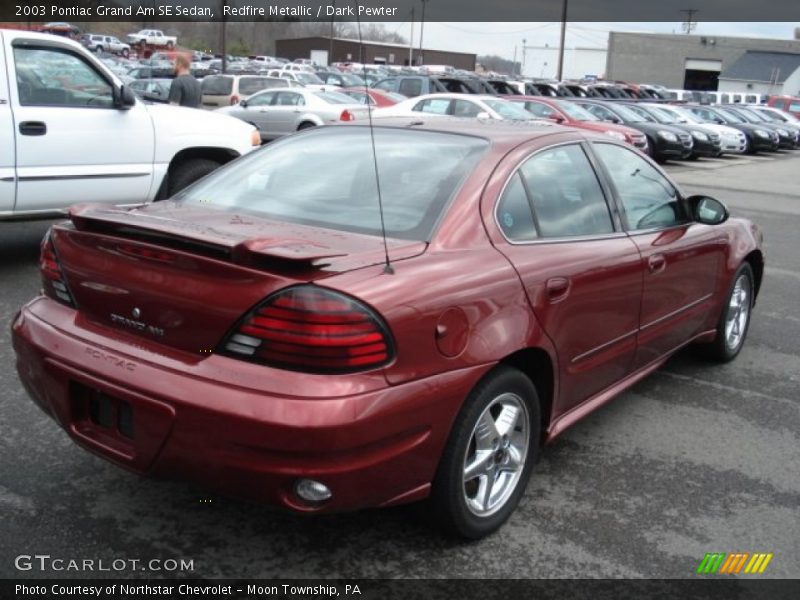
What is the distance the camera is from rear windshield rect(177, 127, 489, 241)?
3178mm

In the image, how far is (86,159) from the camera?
260 inches

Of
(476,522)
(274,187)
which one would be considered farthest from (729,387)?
(274,187)

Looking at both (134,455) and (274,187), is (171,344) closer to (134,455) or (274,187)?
(134,455)

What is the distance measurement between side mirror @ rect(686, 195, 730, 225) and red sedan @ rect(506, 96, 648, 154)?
13210 mm

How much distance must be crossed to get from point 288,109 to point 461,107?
13.4 ft

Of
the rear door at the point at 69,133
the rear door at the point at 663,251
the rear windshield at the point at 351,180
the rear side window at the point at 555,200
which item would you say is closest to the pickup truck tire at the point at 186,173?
the rear door at the point at 69,133

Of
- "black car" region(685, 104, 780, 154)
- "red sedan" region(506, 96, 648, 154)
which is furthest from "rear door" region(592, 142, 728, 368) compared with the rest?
"black car" region(685, 104, 780, 154)

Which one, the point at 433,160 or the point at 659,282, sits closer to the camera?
the point at 433,160

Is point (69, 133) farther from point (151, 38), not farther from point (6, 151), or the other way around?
point (151, 38)

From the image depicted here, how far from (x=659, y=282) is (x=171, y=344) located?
2443 mm

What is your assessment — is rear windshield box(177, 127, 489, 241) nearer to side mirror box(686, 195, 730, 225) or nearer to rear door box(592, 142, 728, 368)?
rear door box(592, 142, 728, 368)

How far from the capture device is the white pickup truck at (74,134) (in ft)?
20.2

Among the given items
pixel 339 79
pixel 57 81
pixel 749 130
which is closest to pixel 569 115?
pixel 749 130

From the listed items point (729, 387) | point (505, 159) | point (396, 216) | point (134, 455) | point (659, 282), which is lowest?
point (729, 387)
